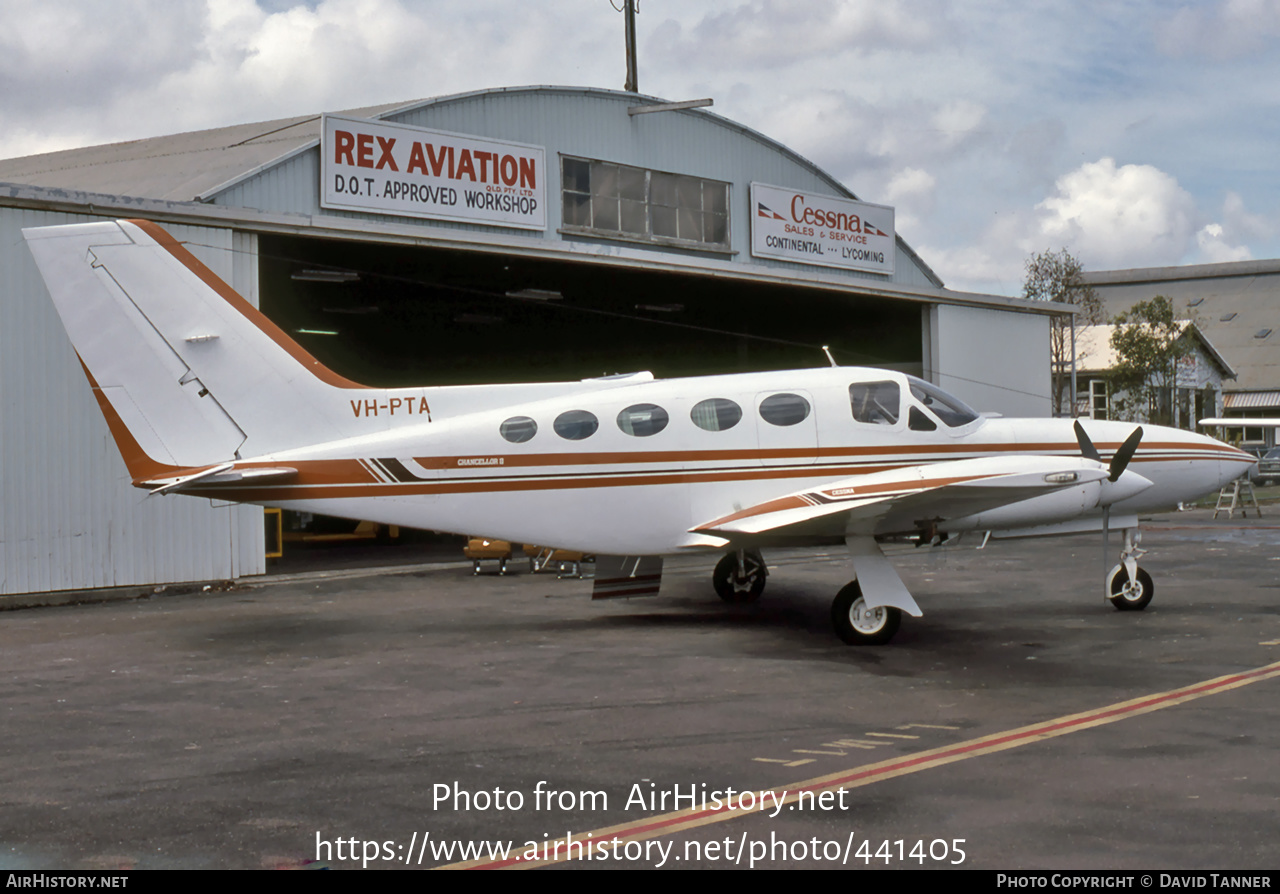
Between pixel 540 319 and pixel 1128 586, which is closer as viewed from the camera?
pixel 1128 586

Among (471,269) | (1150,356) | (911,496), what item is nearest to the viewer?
(911,496)

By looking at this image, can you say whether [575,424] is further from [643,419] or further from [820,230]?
[820,230]

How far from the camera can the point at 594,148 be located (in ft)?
86.2

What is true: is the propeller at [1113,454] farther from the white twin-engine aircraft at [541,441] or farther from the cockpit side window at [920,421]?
the cockpit side window at [920,421]

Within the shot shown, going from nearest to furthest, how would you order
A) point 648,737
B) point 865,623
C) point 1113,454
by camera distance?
point 648,737, point 865,623, point 1113,454

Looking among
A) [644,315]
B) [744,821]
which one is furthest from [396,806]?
[644,315]

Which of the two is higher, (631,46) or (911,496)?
(631,46)

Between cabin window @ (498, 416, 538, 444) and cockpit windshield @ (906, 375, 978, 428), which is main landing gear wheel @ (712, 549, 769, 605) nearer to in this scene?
cockpit windshield @ (906, 375, 978, 428)

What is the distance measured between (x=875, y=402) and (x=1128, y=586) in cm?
380

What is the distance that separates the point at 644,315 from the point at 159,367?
22.3 meters

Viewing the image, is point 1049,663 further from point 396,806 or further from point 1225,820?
point 396,806

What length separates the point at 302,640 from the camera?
39.6ft

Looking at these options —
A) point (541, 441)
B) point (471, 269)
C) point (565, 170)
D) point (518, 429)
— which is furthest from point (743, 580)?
point (565, 170)

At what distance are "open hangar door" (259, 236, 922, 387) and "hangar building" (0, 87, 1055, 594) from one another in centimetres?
11
